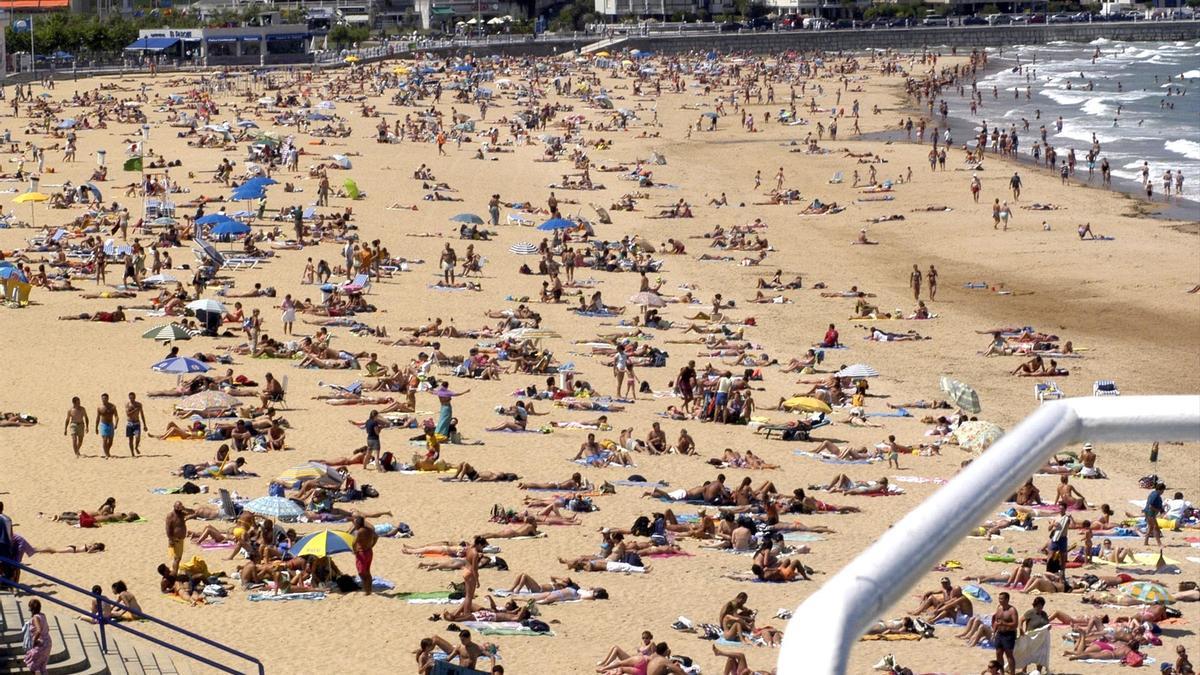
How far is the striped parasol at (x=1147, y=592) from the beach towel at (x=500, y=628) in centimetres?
500

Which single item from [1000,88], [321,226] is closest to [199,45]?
[1000,88]

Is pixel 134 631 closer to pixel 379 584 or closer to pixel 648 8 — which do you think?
pixel 379 584

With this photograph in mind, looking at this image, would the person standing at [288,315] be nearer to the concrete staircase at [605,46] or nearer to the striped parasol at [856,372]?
the striped parasol at [856,372]

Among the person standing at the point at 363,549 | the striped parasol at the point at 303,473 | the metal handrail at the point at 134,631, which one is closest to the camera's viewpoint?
the metal handrail at the point at 134,631

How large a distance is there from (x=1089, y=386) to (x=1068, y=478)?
6.48m

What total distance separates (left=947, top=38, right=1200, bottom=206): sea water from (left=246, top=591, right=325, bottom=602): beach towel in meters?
31.8

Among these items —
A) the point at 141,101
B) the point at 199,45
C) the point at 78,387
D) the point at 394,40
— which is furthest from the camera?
the point at 394,40

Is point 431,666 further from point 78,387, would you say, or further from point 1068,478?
point 78,387

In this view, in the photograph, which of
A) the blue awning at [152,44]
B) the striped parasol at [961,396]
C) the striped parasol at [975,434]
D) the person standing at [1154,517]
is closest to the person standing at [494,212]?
the striped parasol at [961,396]

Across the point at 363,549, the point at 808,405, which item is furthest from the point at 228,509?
the point at 808,405

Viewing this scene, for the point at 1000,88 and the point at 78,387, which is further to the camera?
the point at 1000,88

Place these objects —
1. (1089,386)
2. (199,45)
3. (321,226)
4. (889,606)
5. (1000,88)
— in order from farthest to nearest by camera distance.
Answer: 1. (199,45)
2. (1000,88)
3. (321,226)
4. (1089,386)
5. (889,606)

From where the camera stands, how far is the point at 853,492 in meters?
18.8

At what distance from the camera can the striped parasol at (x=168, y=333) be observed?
1012 inches
